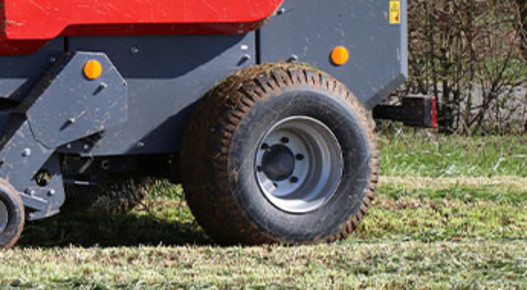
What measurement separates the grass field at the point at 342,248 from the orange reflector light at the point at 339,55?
3.30 feet

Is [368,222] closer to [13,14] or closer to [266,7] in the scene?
[266,7]

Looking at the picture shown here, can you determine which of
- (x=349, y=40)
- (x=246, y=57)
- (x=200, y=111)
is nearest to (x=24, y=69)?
(x=200, y=111)

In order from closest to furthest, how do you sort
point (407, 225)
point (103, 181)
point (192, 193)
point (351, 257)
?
1. point (351, 257)
2. point (192, 193)
3. point (103, 181)
4. point (407, 225)

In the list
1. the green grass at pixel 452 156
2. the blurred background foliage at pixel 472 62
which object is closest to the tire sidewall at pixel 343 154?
the green grass at pixel 452 156

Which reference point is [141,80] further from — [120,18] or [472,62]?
[472,62]

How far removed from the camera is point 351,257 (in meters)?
5.02

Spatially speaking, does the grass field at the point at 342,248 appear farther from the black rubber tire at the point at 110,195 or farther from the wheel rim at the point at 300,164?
the wheel rim at the point at 300,164

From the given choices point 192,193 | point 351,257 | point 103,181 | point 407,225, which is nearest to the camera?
point 351,257

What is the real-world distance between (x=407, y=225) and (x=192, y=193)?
1.55m

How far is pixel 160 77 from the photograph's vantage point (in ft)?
18.7

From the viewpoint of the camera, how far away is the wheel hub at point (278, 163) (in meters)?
5.79

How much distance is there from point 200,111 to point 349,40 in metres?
1.05

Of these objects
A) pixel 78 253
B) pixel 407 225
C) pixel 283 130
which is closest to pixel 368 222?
pixel 407 225

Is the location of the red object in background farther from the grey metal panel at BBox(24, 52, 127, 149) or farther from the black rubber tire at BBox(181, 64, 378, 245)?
the black rubber tire at BBox(181, 64, 378, 245)
